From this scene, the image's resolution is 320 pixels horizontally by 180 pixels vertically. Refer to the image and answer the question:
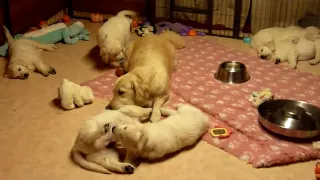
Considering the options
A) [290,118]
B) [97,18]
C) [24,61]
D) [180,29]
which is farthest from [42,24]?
[290,118]

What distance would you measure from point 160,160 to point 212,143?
13.6 inches

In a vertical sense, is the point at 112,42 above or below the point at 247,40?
above

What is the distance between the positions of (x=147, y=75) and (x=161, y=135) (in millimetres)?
615

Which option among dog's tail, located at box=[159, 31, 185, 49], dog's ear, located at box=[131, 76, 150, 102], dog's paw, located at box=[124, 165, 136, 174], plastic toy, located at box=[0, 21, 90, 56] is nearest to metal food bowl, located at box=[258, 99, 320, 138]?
dog's ear, located at box=[131, 76, 150, 102]

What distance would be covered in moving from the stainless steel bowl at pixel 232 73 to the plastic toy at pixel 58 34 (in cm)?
149

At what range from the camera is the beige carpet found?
2.30 meters

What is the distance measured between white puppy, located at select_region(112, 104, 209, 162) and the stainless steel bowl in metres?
0.78

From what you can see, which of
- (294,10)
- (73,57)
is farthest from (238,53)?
(73,57)

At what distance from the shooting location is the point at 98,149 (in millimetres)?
2318

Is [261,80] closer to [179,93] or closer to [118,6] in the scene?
[179,93]

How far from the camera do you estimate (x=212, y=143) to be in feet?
8.34

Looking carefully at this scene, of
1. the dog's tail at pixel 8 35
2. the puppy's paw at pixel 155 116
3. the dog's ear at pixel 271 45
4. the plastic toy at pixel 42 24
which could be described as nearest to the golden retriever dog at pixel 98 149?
the puppy's paw at pixel 155 116

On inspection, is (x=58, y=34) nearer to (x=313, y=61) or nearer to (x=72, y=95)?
(x=72, y=95)

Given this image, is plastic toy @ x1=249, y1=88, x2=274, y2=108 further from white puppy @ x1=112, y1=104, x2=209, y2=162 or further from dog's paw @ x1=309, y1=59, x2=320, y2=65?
dog's paw @ x1=309, y1=59, x2=320, y2=65
